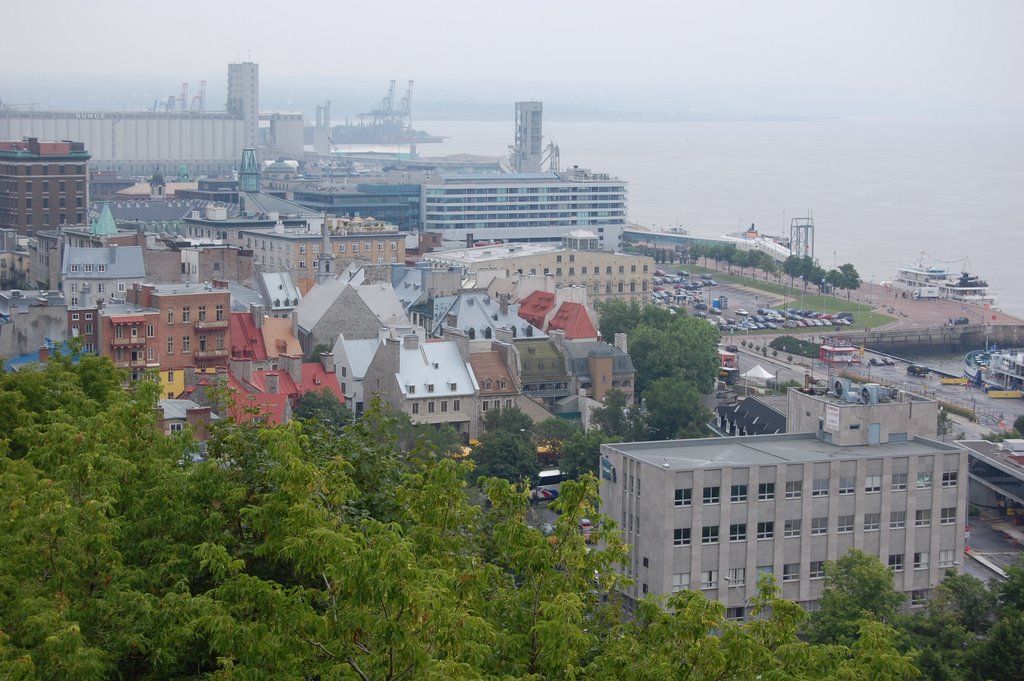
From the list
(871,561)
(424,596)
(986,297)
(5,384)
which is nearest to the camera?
(424,596)

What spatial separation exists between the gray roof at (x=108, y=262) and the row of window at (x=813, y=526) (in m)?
28.7

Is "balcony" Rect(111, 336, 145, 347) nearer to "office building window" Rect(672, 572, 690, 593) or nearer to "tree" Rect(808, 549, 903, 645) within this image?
"office building window" Rect(672, 572, 690, 593)

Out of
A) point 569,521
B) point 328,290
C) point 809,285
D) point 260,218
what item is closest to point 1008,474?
point 328,290

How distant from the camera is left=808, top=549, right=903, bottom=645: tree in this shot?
915 inches

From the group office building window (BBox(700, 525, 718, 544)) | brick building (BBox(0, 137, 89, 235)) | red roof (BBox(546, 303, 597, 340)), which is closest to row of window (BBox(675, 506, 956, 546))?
office building window (BBox(700, 525, 718, 544))

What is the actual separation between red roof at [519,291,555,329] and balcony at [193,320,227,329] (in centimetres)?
997

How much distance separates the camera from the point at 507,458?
1446 inches

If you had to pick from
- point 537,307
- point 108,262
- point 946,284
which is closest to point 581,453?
point 537,307

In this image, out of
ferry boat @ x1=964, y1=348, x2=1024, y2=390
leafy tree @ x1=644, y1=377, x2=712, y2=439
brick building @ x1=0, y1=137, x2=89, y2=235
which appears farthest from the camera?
brick building @ x1=0, y1=137, x2=89, y2=235

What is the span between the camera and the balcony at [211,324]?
143ft

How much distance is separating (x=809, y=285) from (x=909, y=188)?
3813 inches

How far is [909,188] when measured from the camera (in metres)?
175

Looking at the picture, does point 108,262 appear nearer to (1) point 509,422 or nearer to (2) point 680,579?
(1) point 509,422

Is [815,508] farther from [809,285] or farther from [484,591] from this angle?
[809,285]
